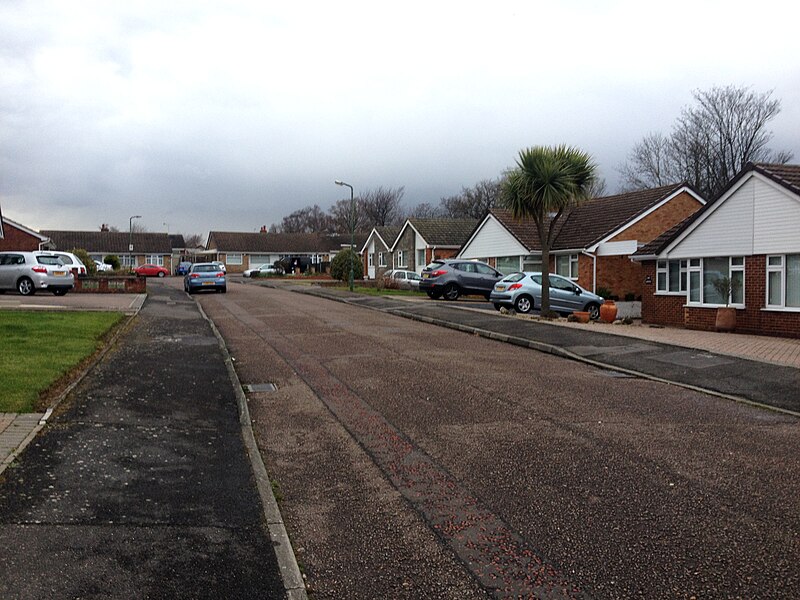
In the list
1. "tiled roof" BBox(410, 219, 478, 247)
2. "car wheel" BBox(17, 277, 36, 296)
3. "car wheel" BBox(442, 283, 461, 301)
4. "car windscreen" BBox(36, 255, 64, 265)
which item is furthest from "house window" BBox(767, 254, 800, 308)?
"tiled roof" BBox(410, 219, 478, 247)

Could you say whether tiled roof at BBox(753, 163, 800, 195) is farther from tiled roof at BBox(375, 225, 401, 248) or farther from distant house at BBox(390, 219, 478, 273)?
tiled roof at BBox(375, 225, 401, 248)

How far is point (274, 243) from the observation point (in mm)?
89000

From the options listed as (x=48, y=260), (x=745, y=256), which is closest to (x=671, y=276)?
(x=745, y=256)

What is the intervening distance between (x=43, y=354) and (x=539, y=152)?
16376mm

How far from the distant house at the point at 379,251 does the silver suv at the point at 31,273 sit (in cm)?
2943

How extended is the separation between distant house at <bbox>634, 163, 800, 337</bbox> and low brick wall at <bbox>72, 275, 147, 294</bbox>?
68.3 ft

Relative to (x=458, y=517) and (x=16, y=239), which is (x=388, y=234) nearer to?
(x=16, y=239)

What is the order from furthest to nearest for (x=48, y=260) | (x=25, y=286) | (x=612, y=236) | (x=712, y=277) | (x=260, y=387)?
(x=612, y=236)
(x=48, y=260)
(x=25, y=286)
(x=712, y=277)
(x=260, y=387)

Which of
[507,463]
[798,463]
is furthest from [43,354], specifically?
[798,463]

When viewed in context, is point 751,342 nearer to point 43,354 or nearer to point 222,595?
point 43,354

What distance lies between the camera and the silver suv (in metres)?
27.5

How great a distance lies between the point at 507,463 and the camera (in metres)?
6.74

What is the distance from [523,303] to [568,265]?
29.6 ft

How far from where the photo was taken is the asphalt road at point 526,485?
4.42 metres
